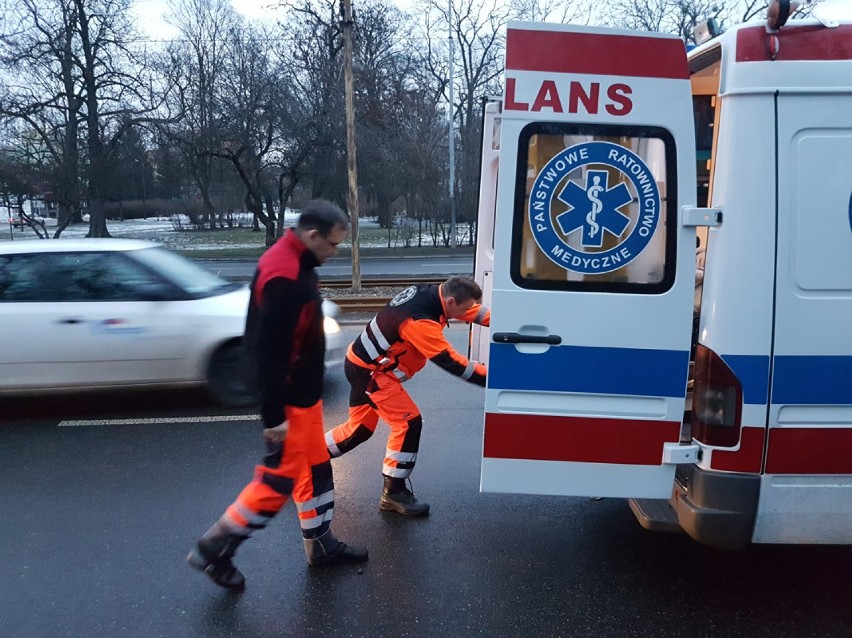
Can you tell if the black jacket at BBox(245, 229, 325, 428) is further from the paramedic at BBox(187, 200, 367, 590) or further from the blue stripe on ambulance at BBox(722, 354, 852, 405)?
the blue stripe on ambulance at BBox(722, 354, 852, 405)

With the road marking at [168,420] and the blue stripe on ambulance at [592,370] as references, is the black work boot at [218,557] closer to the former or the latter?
the blue stripe on ambulance at [592,370]

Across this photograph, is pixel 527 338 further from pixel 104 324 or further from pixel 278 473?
pixel 104 324

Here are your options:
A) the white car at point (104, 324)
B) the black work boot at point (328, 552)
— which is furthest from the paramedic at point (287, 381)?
the white car at point (104, 324)

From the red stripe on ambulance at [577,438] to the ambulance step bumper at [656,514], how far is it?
0.90 feet

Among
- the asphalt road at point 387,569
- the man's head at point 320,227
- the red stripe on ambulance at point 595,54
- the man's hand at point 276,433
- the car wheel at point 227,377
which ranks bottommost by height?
the asphalt road at point 387,569

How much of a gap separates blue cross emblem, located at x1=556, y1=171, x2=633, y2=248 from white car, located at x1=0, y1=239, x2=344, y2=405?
152 inches

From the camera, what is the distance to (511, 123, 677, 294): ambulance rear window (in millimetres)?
2670

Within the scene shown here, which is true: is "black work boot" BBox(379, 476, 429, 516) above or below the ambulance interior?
below

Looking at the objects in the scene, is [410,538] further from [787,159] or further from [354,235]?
[354,235]

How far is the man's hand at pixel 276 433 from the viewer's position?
9.55 feet

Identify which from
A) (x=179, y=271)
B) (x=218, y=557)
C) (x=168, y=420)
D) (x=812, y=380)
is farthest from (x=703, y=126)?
(x=168, y=420)

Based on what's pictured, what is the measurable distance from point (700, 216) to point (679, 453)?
97 centimetres

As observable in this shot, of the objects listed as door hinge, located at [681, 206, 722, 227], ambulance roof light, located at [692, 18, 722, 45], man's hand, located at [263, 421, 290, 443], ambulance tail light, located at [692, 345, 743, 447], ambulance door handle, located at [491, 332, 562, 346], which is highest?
ambulance roof light, located at [692, 18, 722, 45]

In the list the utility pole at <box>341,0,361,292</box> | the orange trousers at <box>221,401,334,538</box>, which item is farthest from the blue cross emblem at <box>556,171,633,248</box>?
the utility pole at <box>341,0,361,292</box>
